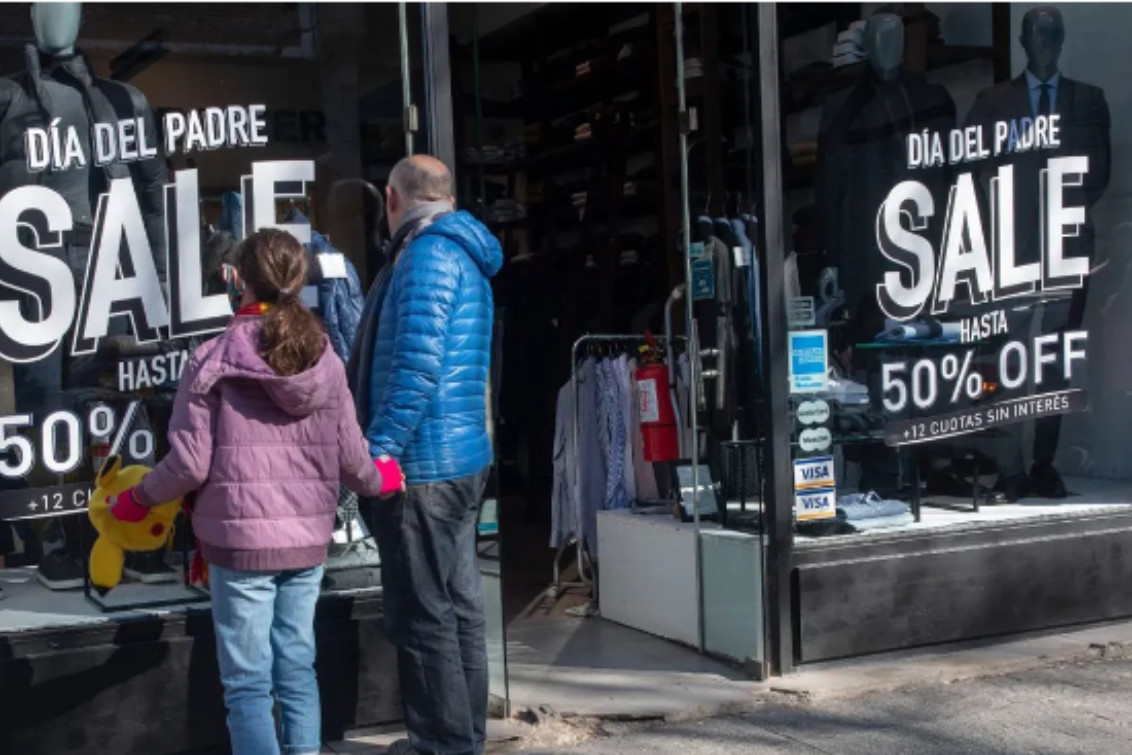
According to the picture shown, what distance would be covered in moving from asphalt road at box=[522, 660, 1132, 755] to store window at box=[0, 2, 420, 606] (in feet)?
4.01

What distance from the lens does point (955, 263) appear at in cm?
599

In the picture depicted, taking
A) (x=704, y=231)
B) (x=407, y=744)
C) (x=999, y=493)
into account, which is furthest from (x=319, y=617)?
(x=999, y=493)

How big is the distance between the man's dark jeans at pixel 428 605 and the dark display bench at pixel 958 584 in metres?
1.71

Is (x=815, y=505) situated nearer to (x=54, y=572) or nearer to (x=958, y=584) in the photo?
(x=958, y=584)

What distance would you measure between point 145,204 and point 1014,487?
13.0 ft

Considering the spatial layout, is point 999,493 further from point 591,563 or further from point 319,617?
point 319,617

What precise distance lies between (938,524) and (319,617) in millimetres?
2698

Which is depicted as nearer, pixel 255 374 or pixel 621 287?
pixel 255 374

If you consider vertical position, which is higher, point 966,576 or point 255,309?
point 255,309

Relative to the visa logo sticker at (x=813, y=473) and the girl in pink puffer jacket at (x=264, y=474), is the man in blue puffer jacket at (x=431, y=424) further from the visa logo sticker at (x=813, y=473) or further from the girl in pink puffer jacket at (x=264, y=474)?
the visa logo sticker at (x=813, y=473)

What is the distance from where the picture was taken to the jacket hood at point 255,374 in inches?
144

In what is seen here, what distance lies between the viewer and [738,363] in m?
5.71

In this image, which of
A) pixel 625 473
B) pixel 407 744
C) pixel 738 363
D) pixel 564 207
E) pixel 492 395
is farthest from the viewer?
pixel 564 207

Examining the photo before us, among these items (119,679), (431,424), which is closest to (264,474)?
(431,424)
